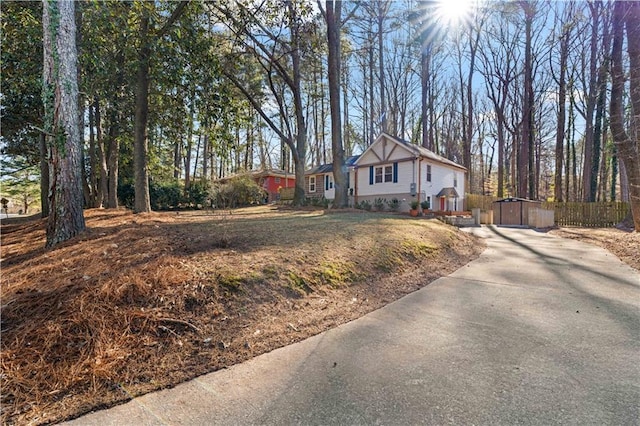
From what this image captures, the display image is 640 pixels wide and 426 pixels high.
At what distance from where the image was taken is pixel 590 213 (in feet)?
51.8

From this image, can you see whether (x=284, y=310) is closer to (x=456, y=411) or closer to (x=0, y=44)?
(x=456, y=411)

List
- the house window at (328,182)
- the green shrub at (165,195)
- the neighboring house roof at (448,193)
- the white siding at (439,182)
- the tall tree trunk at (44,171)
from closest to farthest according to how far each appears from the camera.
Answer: the tall tree trunk at (44,171)
the white siding at (439,182)
the green shrub at (165,195)
the neighboring house roof at (448,193)
the house window at (328,182)

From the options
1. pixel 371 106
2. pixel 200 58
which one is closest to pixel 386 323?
pixel 200 58

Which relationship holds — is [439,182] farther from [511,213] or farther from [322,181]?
[322,181]

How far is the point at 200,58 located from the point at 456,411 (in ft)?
33.5

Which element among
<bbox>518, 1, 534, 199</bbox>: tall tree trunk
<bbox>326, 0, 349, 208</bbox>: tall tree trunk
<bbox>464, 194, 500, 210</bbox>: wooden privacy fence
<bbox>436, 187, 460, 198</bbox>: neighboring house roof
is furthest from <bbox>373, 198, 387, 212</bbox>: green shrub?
<bbox>518, 1, 534, 199</bbox>: tall tree trunk

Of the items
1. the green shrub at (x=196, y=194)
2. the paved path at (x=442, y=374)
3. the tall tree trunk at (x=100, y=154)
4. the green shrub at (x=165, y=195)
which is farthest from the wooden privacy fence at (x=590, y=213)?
the tall tree trunk at (x=100, y=154)

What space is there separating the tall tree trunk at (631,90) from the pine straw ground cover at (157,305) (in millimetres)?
8795

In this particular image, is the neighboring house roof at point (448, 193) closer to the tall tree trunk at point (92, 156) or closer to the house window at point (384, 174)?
the house window at point (384, 174)

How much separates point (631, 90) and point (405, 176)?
11.2 metres

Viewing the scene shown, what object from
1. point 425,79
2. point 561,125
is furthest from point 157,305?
point 425,79

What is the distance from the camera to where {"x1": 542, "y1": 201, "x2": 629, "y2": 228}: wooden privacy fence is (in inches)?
590

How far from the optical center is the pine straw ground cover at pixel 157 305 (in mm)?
2123

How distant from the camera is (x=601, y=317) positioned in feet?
11.1
